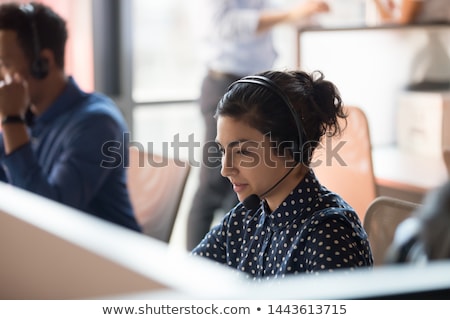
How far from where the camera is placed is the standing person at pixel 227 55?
8.59 feet

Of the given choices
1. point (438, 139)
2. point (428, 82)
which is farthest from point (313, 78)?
point (428, 82)

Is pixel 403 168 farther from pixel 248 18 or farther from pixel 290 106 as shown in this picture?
pixel 290 106

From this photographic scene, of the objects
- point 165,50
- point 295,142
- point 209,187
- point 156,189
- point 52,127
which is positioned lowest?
point 209,187

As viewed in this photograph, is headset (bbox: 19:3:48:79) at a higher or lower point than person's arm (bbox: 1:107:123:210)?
higher

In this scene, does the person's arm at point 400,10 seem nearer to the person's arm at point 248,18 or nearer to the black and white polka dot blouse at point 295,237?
the person's arm at point 248,18

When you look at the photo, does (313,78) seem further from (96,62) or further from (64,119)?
(96,62)

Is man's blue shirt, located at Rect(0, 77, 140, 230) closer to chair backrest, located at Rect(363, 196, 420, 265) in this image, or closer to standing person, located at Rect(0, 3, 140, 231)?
standing person, located at Rect(0, 3, 140, 231)

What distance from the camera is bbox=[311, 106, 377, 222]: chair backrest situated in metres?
1.85

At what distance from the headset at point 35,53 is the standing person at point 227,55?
81 cm

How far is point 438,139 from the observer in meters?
2.58

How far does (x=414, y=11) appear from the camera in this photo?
2879mm

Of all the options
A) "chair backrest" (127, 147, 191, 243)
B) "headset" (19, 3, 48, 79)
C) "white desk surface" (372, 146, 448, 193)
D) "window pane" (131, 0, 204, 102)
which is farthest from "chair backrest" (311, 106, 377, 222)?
"window pane" (131, 0, 204, 102)

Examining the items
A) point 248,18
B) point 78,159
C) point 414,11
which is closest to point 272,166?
point 78,159

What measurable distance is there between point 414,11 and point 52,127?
1.63 m
